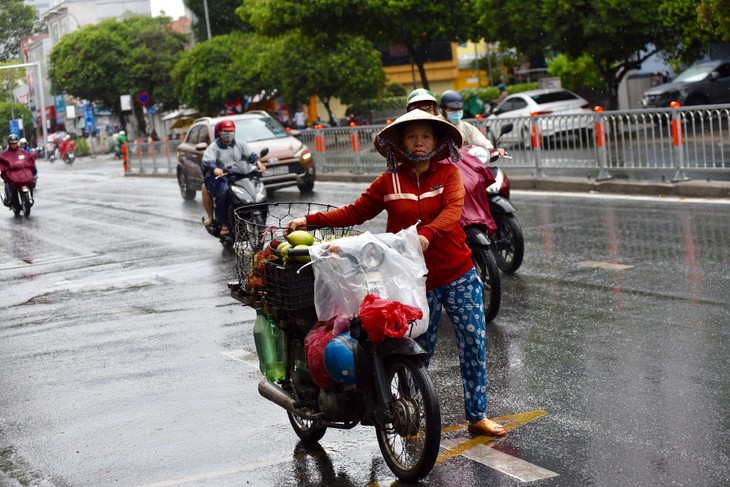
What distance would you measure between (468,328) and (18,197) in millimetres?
19921

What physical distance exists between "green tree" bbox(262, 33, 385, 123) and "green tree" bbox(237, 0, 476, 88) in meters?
8.98

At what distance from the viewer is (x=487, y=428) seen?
5.60m

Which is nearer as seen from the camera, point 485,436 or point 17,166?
point 485,436

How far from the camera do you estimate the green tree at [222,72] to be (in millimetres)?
54188

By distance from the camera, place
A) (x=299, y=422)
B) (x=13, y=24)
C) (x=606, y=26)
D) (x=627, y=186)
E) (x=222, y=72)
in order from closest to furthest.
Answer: (x=299, y=422)
(x=627, y=186)
(x=606, y=26)
(x=222, y=72)
(x=13, y=24)

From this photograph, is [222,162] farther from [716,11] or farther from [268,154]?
[716,11]

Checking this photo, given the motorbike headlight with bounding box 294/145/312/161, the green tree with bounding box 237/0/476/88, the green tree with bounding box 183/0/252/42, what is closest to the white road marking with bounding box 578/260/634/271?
the motorbike headlight with bounding box 294/145/312/161

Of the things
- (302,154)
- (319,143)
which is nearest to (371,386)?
(302,154)

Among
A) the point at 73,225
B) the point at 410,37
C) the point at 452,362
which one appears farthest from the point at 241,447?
the point at 410,37

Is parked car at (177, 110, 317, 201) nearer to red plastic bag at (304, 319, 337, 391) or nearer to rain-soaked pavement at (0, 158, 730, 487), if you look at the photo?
rain-soaked pavement at (0, 158, 730, 487)

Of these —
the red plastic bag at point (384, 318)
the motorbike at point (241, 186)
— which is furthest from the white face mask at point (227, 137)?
the red plastic bag at point (384, 318)

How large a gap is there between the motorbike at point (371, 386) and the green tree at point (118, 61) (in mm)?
65374

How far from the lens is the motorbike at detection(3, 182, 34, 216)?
23.5m

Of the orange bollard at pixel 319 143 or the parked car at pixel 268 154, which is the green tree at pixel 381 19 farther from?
the parked car at pixel 268 154
